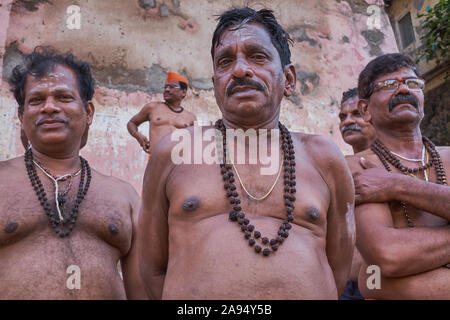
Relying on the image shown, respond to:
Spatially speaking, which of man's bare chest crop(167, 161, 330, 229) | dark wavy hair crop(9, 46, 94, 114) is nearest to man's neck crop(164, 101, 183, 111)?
dark wavy hair crop(9, 46, 94, 114)

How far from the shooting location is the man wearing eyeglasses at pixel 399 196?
7.70ft

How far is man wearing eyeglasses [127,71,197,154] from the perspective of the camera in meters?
6.93

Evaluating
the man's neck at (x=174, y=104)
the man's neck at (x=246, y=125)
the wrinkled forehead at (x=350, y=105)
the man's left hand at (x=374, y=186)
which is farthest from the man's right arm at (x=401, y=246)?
the man's neck at (x=174, y=104)

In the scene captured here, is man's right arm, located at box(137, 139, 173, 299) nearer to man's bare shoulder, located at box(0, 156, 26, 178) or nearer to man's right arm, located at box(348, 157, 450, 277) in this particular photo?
man's bare shoulder, located at box(0, 156, 26, 178)

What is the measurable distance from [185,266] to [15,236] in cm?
107

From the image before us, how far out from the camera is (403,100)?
286cm

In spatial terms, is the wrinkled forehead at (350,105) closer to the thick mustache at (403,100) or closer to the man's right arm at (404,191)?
the thick mustache at (403,100)

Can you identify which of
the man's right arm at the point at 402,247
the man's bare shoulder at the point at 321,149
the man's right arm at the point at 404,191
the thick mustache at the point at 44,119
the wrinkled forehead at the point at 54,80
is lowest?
the man's right arm at the point at 402,247

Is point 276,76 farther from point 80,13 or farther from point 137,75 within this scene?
point 80,13

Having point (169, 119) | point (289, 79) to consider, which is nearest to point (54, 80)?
point (289, 79)

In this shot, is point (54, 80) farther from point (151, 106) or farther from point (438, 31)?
point (438, 31)

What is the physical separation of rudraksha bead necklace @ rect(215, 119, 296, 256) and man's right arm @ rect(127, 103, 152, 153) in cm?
458

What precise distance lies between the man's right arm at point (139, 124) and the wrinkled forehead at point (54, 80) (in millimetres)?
3876

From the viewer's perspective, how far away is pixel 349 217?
222 centimetres
